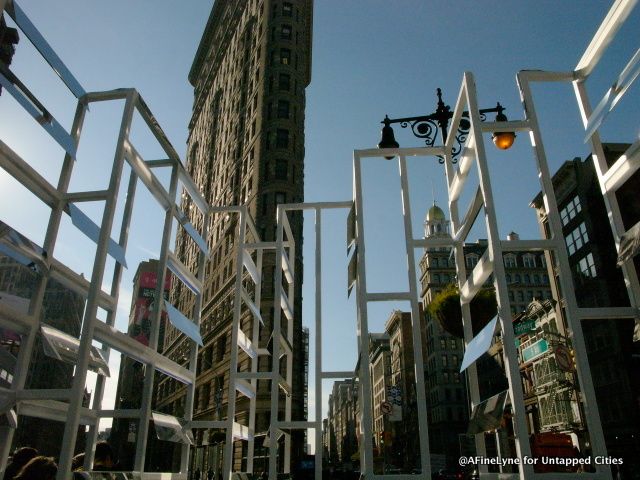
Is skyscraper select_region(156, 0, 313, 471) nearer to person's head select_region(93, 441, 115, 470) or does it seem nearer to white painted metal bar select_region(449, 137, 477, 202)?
person's head select_region(93, 441, 115, 470)

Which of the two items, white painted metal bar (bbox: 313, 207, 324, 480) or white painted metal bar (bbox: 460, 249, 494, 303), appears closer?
white painted metal bar (bbox: 460, 249, 494, 303)

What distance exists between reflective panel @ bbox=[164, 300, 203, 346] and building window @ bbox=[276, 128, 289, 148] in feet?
157

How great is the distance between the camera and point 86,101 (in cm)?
445

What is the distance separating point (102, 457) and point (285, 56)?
186ft

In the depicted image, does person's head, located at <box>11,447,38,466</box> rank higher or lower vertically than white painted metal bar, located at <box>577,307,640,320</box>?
lower

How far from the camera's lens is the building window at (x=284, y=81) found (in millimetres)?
55812

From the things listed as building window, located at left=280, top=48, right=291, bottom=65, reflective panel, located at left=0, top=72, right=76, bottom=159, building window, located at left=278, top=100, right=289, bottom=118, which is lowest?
reflective panel, located at left=0, top=72, right=76, bottom=159

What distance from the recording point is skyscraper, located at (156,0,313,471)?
4812 cm

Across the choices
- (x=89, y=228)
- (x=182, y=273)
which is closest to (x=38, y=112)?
(x=89, y=228)

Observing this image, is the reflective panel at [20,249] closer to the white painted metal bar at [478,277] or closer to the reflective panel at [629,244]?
the white painted metal bar at [478,277]

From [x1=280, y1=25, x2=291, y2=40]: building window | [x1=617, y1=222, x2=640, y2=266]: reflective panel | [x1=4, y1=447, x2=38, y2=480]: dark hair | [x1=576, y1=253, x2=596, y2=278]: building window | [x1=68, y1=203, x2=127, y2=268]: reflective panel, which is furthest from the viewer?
[x1=280, y1=25, x2=291, y2=40]: building window

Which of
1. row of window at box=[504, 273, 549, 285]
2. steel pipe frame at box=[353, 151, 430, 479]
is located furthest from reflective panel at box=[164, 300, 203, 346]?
row of window at box=[504, 273, 549, 285]

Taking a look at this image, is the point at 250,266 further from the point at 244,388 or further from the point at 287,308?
the point at 244,388

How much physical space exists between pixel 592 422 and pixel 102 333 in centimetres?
356
